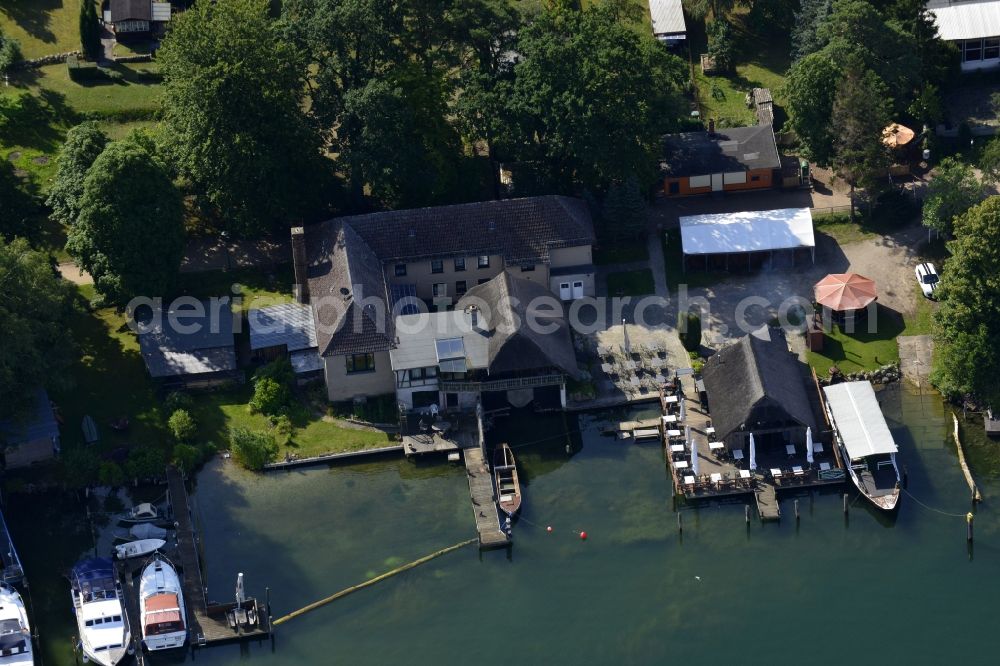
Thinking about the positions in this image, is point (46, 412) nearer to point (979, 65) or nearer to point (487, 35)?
point (487, 35)

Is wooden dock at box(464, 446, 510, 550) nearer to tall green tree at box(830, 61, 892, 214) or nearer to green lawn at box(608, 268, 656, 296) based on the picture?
green lawn at box(608, 268, 656, 296)

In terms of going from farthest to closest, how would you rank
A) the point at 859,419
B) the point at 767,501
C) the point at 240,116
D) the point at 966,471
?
the point at 240,116, the point at 859,419, the point at 966,471, the point at 767,501

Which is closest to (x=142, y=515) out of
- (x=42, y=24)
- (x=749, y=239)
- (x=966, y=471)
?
(x=749, y=239)

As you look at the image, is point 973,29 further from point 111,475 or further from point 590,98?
point 111,475

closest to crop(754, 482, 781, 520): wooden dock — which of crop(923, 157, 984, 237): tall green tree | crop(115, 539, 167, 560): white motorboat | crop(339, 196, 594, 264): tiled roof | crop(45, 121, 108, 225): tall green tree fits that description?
crop(339, 196, 594, 264): tiled roof

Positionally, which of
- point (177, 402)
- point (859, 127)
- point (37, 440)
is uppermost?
point (859, 127)

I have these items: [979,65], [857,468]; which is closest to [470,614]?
[857,468]

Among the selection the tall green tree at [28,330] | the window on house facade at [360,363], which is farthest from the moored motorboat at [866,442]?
the tall green tree at [28,330]
